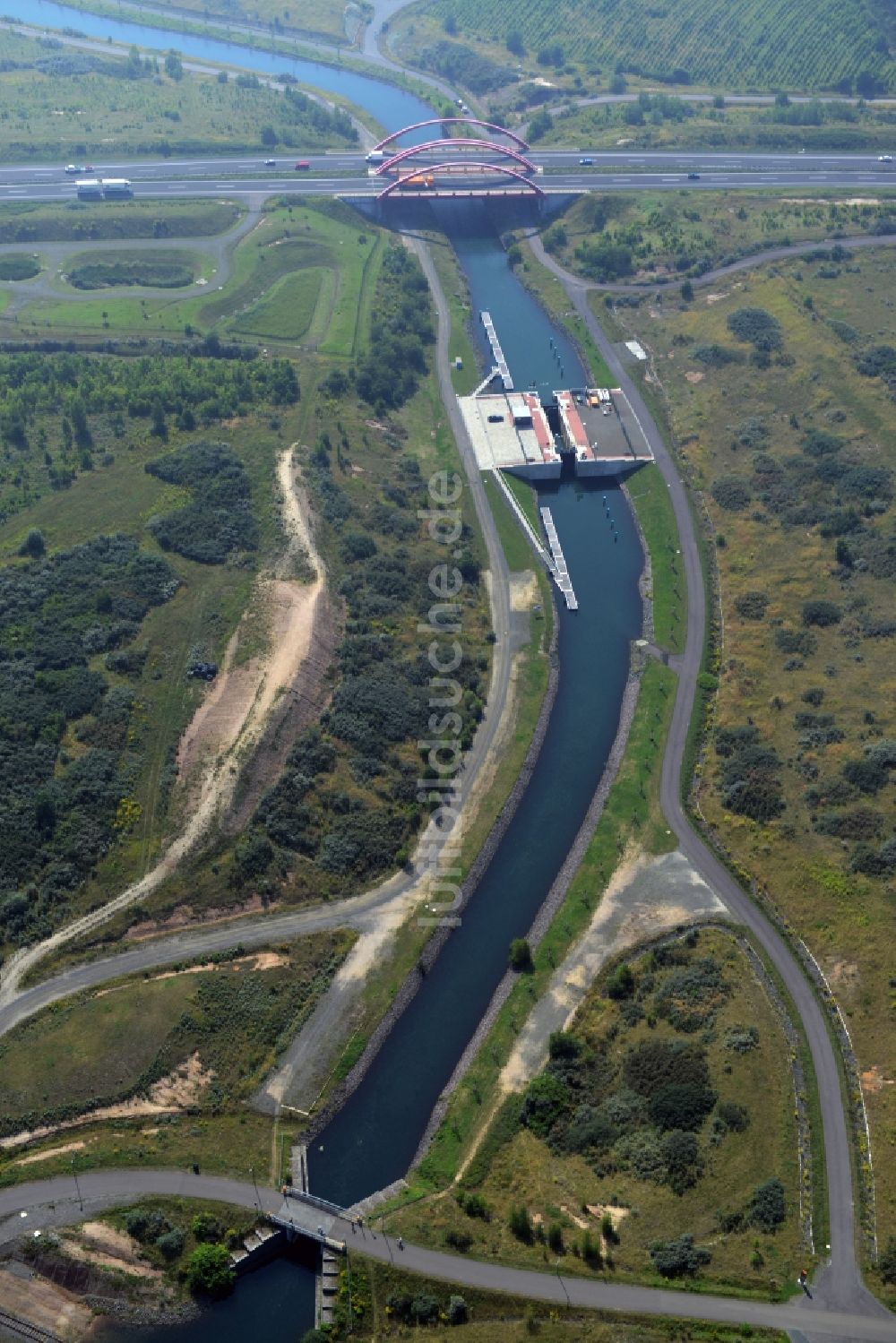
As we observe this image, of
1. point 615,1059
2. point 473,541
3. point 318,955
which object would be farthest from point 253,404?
point 615,1059

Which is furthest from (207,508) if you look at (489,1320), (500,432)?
(489,1320)

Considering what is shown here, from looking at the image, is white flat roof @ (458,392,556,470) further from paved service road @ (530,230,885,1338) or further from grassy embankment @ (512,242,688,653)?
paved service road @ (530,230,885,1338)

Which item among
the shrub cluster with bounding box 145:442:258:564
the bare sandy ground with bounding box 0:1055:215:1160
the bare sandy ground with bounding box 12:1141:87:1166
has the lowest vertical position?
the bare sandy ground with bounding box 12:1141:87:1166

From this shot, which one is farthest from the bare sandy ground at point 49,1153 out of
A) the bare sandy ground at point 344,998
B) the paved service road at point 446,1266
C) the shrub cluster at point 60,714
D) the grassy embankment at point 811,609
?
the grassy embankment at point 811,609

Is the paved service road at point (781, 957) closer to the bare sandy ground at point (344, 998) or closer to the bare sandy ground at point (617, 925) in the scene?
the bare sandy ground at point (617, 925)

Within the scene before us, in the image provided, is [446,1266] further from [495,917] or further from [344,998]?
[495,917]

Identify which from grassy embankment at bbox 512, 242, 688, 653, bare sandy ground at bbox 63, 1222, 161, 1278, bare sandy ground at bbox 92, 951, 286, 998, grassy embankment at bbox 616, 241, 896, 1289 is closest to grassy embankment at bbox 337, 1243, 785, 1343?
bare sandy ground at bbox 63, 1222, 161, 1278
